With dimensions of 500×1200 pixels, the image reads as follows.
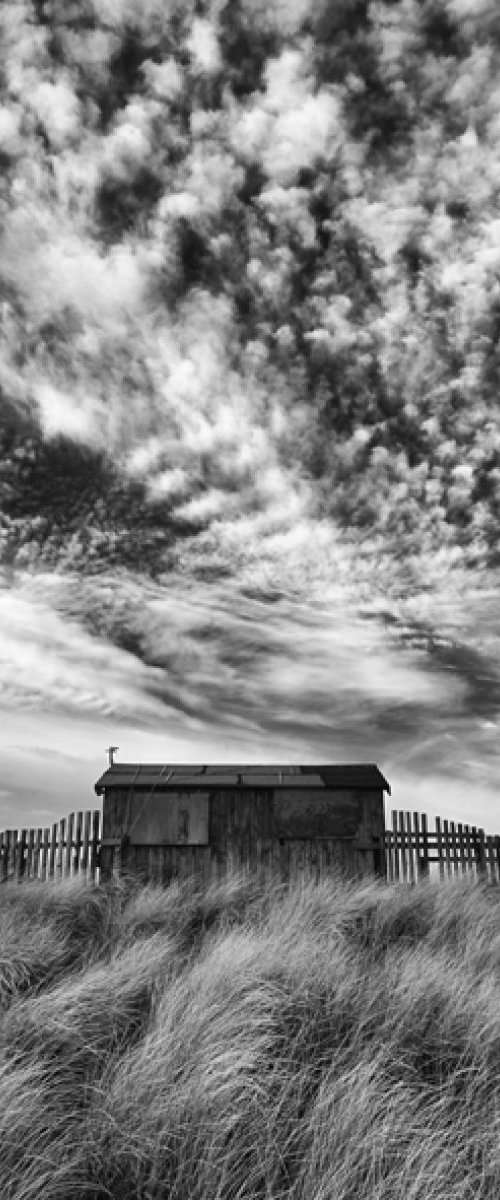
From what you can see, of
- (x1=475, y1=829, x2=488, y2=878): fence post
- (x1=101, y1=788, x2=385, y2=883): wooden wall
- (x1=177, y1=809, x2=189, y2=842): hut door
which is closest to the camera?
(x1=101, y1=788, x2=385, y2=883): wooden wall

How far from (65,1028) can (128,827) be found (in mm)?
10234

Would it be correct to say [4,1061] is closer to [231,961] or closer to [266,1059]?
[266,1059]

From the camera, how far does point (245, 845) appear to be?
1418 centimetres

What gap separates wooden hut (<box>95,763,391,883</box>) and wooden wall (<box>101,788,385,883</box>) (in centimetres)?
2

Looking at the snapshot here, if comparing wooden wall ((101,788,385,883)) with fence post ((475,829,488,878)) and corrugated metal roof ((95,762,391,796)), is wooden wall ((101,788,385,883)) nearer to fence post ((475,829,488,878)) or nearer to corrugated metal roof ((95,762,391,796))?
corrugated metal roof ((95,762,391,796))

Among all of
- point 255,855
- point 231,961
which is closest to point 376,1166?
point 231,961

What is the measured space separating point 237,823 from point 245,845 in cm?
41

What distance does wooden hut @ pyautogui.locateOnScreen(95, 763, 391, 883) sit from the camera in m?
14.2

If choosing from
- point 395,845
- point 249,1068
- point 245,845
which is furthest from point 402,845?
point 249,1068

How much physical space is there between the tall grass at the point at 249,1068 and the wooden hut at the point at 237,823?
6788 mm

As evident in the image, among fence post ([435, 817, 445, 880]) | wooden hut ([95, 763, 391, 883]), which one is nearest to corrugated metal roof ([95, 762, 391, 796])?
wooden hut ([95, 763, 391, 883])

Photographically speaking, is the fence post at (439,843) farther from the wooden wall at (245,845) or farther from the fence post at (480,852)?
the wooden wall at (245,845)

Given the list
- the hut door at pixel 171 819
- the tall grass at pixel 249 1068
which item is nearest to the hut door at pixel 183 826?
the hut door at pixel 171 819

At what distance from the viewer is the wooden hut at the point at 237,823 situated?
14156 millimetres
